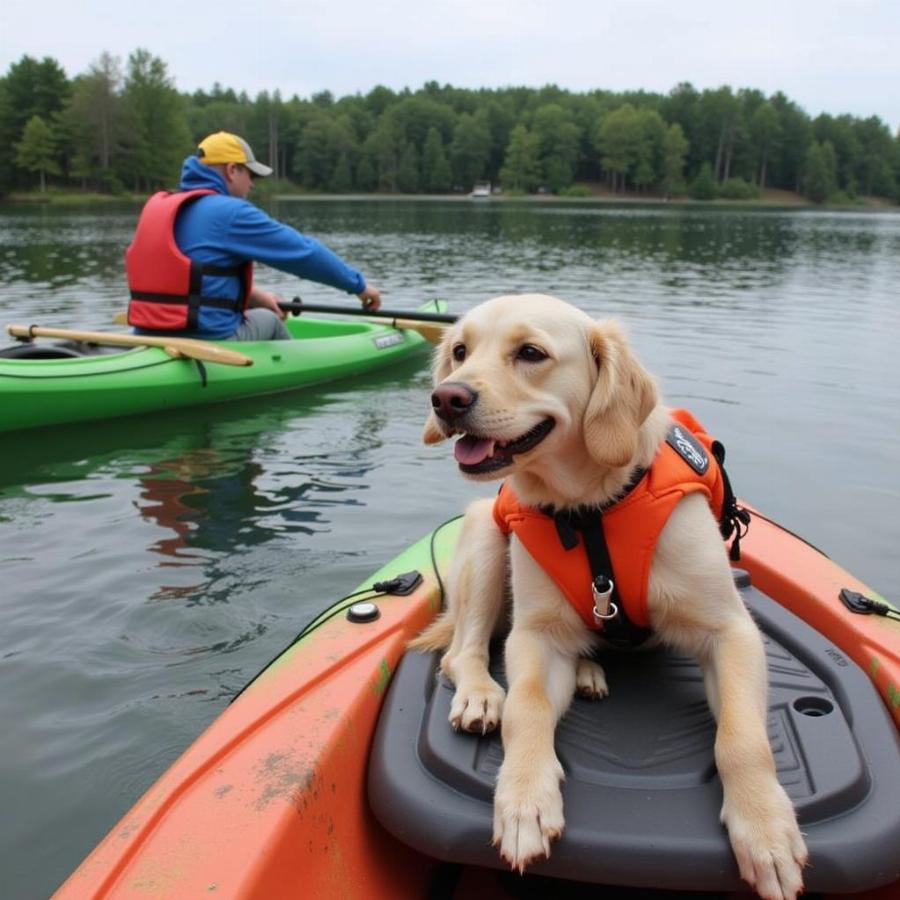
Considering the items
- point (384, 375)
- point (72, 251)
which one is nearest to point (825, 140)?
point (72, 251)

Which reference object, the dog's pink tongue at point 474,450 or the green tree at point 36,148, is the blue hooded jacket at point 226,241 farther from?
the green tree at point 36,148

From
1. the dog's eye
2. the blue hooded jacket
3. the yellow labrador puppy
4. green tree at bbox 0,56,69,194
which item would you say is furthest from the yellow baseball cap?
green tree at bbox 0,56,69,194

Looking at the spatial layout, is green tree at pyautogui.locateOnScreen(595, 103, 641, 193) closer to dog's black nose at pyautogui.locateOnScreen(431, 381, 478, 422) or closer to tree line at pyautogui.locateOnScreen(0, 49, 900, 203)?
tree line at pyautogui.locateOnScreen(0, 49, 900, 203)

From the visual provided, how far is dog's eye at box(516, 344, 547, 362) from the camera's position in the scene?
8.36 feet

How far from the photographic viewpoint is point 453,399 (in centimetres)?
235

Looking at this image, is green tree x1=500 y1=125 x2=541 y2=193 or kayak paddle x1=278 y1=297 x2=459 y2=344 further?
green tree x1=500 y1=125 x2=541 y2=193

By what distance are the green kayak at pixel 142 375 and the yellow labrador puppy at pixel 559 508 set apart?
5736 mm

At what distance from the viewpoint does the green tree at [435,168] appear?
114m

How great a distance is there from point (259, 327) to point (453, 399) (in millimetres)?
7355

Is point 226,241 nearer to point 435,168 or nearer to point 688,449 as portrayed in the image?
point 688,449

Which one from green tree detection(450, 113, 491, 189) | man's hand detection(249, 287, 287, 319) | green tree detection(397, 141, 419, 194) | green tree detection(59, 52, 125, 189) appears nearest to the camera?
man's hand detection(249, 287, 287, 319)

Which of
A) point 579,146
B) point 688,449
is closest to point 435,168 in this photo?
point 579,146

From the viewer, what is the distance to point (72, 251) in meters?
24.6

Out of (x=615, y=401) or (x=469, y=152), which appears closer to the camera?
(x=615, y=401)
